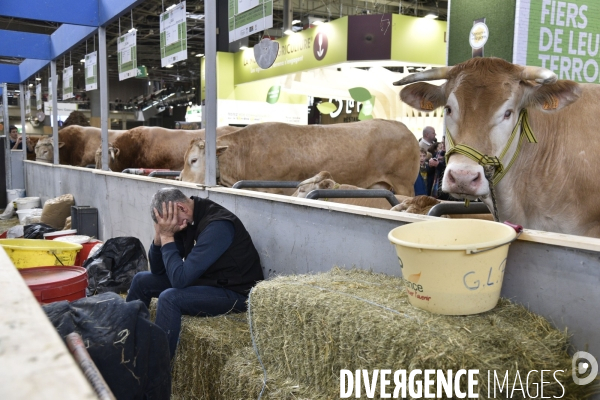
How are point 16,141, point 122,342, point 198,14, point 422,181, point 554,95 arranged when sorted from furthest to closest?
point 198,14, point 16,141, point 422,181, point 554,95, point 122,342

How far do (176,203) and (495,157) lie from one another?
185 centimetres

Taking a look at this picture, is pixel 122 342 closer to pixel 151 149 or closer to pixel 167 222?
pixel 167 222

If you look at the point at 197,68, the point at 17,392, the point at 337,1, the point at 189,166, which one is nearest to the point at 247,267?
the point at 17,392

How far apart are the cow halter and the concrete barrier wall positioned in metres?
0.52

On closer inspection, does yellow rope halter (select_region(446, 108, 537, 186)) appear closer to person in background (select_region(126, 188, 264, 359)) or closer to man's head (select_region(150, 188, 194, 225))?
person in background (select_region(126, 188, 264, 359))

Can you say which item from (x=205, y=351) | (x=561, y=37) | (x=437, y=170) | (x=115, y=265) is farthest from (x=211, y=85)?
(x=437, y=170)

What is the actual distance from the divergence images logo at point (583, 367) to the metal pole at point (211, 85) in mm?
3066

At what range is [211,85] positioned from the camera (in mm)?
4391

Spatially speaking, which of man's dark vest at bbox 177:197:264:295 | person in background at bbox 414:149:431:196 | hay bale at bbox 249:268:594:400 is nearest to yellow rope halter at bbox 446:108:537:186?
hay bale at bbox 249:268:594:400

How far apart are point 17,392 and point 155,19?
60.3ft

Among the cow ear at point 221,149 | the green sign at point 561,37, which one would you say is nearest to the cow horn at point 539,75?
the green sign at point 561,37

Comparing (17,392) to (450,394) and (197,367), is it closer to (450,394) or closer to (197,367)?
(450,394)

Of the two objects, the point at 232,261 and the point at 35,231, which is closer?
the point at 232,261

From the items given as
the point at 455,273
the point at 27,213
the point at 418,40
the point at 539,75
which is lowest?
the point at 27,213
